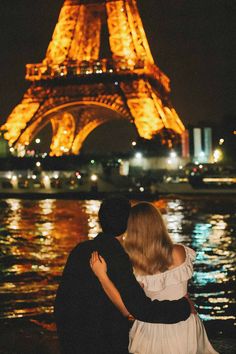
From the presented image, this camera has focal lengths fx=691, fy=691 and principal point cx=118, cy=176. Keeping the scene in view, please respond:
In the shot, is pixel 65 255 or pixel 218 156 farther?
pixel 218 156

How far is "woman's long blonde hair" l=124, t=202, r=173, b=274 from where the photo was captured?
346cm

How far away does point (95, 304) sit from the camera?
324 cm

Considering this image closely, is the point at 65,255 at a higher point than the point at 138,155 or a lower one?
lower

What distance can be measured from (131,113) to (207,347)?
4351cm

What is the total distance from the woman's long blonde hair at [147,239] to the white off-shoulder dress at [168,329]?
8 centimetres

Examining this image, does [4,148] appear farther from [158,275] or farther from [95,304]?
[95,304]

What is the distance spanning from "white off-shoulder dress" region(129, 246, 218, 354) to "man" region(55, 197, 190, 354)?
0.63ft

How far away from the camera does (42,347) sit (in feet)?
16.1

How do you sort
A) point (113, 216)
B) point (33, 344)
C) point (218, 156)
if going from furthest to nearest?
point (218, 156), point (33, 344), point (113, 216)

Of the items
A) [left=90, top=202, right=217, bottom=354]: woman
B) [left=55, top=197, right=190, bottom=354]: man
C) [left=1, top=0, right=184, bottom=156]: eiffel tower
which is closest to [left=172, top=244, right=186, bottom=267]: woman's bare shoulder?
[left=90, top=202, right=217, bottom=354]: woman

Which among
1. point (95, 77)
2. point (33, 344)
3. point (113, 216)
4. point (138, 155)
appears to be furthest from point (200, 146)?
point (113, 216)

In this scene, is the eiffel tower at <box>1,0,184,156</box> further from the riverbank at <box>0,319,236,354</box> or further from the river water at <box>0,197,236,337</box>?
the riverbank at <box>0,319,236,354</box>

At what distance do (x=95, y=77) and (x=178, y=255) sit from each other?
47.2 metres

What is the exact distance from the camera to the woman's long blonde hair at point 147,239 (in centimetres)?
346
